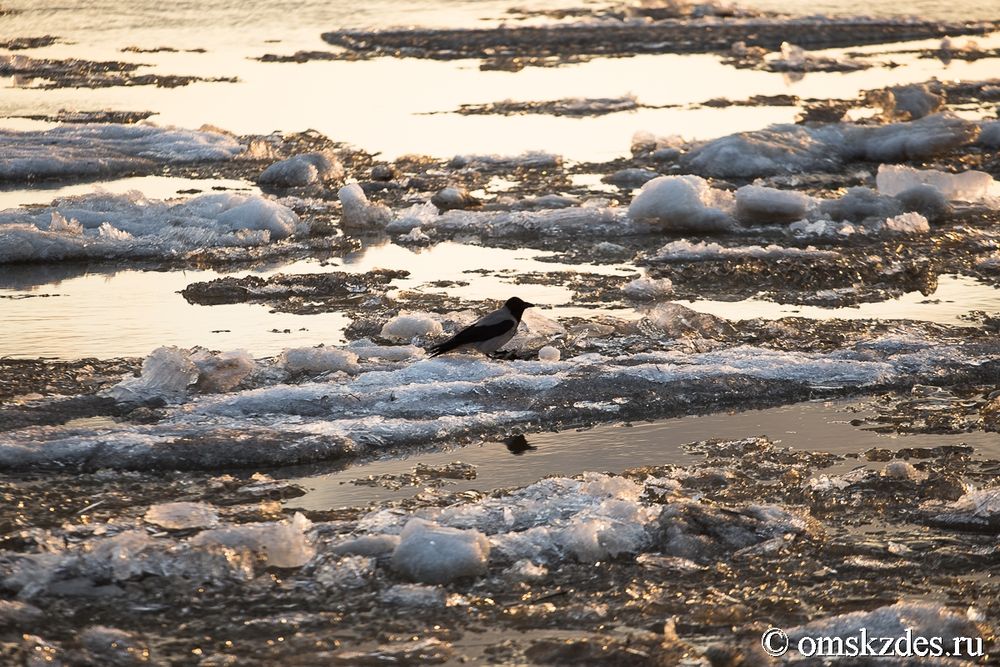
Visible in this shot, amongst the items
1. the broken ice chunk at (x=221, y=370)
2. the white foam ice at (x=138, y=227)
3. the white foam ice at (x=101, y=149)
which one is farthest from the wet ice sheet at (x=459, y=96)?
the broken ice chunk at (x=221, y=370)

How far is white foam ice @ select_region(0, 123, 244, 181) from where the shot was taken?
11.8m

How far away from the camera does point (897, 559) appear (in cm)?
460

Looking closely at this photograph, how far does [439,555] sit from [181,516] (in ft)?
3.18

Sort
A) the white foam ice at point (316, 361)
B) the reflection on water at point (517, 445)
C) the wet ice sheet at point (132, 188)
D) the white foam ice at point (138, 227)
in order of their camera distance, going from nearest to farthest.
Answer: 1. the reflection on water at point (517, 445)
2. the white foam ice at point (316, 361)
3. the white foam ice at point (138, 227)
4. the wet ice sheet at point (132, 188)

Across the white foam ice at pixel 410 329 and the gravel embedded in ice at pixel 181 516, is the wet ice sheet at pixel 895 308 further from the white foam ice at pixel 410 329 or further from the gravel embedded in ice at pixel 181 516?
the gravel embedded in ice at pixel 181 516

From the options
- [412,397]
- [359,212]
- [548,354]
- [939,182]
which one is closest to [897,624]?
[412,397]

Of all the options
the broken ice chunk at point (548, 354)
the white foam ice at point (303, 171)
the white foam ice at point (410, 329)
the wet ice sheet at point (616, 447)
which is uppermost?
the white foam ice at point (303, 171)

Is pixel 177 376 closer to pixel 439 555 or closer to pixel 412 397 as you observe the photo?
pixel 412 397

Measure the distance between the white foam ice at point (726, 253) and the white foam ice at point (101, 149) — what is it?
4.80 m

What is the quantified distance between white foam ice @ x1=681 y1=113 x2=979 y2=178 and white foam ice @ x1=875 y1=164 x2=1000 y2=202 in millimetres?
1229

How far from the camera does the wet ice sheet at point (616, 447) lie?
532cm

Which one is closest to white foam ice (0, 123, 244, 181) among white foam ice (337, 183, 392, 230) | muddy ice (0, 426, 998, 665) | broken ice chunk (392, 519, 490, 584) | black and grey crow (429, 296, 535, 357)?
white foam ice (337, 183, 392, 230)

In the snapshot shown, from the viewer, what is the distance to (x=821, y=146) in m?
12.2

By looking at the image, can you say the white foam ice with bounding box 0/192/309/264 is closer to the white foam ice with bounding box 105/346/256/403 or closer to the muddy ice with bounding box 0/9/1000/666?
the muddy ice with bounding box 0/9/1000/666
